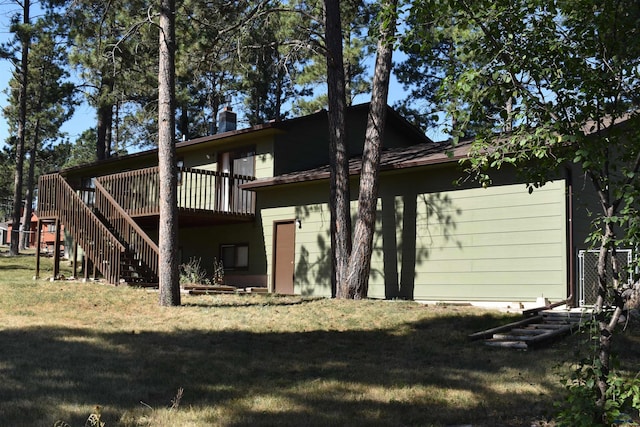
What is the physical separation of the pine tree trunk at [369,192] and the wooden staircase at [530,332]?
4.29 metres

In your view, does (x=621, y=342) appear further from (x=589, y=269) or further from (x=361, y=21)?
(x=361, y=21)

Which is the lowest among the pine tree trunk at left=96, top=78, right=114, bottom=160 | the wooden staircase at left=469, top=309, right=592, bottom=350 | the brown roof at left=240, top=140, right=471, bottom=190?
the wooden staircase at left=469, top=309, right=592, bottom=350

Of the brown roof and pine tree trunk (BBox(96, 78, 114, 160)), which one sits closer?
the brown roof

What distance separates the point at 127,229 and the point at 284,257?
4510mm

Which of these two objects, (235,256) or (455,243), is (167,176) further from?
(235,256)

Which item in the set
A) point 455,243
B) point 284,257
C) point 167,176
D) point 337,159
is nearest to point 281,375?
point 167,176

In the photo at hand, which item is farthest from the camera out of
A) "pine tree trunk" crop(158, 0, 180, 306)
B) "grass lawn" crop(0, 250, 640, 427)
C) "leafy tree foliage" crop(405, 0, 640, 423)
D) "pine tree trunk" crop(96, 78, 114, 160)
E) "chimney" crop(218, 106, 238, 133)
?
"pine tree trunk" crop(96, 78, 114, 160)

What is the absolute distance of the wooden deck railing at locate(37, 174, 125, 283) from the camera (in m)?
16.4

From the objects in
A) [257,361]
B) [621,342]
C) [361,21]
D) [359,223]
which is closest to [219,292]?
[359,223]

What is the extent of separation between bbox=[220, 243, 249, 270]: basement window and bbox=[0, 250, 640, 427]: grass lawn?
6491 millimetres

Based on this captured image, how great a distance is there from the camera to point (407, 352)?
9133 mm

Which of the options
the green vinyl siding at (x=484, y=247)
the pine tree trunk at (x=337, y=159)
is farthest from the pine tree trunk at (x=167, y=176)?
the green vinyl siding at (x=484, y=247)

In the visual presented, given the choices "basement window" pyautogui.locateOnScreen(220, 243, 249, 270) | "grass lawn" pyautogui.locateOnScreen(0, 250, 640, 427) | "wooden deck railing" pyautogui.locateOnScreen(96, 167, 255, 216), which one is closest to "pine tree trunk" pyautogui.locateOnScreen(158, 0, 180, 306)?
"grass lawn" pyautogui.locateOnScreen(0, 250, 640, 427)

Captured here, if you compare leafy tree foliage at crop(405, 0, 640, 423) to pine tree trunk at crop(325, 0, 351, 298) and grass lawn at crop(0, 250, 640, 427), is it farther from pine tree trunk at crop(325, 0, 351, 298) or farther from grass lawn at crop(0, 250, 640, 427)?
pine tree trunk at crop(325, 0, 351, 298)
